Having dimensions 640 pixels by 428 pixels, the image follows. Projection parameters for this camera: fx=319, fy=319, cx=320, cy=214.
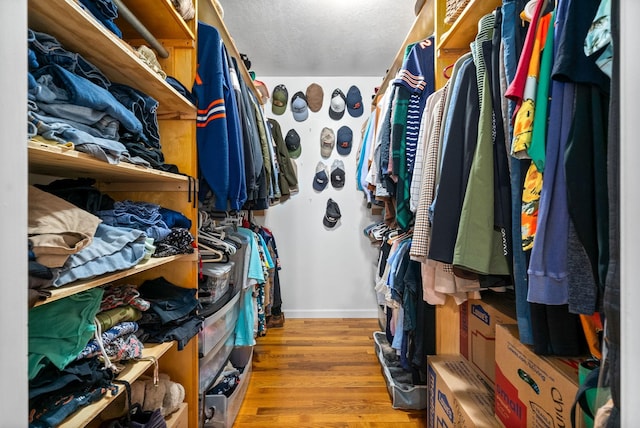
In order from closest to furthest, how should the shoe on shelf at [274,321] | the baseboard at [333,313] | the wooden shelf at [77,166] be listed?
1. the wooden shelf at [77,166]
2. the shoe on shelf at [274,321]
3. the baseboard at [333,313]

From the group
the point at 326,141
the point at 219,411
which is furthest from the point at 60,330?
the point at 326,141

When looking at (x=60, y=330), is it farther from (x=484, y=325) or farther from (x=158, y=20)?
(x=484, y=325)

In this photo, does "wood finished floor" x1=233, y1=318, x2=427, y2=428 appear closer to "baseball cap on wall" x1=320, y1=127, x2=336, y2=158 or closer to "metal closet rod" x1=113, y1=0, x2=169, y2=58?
"baseball cap on wall" x1=320, y1=127, x2=336, y2=158

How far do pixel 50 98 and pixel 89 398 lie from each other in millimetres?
705

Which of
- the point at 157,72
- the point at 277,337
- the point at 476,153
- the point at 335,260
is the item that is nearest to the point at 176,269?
the point at 157,72

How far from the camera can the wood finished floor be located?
64.9 inches

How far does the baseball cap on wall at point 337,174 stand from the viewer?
307cm

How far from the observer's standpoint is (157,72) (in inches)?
42.4

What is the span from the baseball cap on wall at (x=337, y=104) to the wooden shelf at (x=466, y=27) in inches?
65.2

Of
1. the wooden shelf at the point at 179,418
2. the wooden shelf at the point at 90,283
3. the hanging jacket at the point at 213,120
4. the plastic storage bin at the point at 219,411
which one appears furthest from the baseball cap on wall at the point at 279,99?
the wooden shelf at the point at 179,418

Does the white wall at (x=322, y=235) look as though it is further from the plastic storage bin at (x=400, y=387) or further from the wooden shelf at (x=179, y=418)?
the wooden shelf at (x=179, y=418)

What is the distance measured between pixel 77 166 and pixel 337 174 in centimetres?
238

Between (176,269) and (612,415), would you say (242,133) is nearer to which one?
(176,269)
